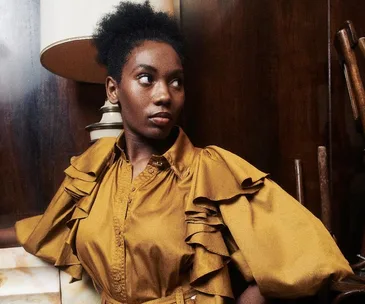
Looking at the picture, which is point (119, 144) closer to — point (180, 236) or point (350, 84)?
point (180, 236)

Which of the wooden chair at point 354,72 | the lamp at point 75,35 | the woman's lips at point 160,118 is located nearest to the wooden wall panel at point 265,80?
the wooden chair at point 354,72

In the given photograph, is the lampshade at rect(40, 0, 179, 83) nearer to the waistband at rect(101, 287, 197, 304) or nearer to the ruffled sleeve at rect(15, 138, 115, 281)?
the ruffled sleeve at rect(15, 138, 115, 281)

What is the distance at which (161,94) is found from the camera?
0.87 m

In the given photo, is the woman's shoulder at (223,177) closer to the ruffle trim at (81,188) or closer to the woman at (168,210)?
the woman at (168,210)

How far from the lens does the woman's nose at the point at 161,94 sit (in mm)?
871

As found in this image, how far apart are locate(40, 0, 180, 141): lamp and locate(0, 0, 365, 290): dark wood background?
26 centimetres

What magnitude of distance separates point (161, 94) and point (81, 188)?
27cm

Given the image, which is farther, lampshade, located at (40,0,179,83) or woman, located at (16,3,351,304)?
lampshade, located at (40,0,179,83)

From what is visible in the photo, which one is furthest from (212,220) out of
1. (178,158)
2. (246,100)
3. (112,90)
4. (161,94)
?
(246,100)

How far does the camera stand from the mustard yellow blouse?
0.78 metres

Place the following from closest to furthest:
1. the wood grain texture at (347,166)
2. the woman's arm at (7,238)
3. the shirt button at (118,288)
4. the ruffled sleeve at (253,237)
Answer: the ruffled sleeve at (253,237) → the shirt button at (118,288) → the woman's arm at (7,238) → the wood grain texture at (347,166)

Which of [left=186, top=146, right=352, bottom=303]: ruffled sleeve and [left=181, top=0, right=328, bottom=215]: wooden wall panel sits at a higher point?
[left=181, top=0, right=328, bottom=215]: wooden wall panel

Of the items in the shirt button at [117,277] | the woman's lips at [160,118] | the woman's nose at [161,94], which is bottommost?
the shirt button at [117,277]

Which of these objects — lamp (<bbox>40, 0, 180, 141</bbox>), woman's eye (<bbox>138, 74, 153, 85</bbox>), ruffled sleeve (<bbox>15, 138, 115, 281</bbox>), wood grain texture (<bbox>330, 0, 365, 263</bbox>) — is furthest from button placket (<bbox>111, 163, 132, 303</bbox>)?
wood grain texture (<bbox>330, 0, 365, 263</bbox>)
